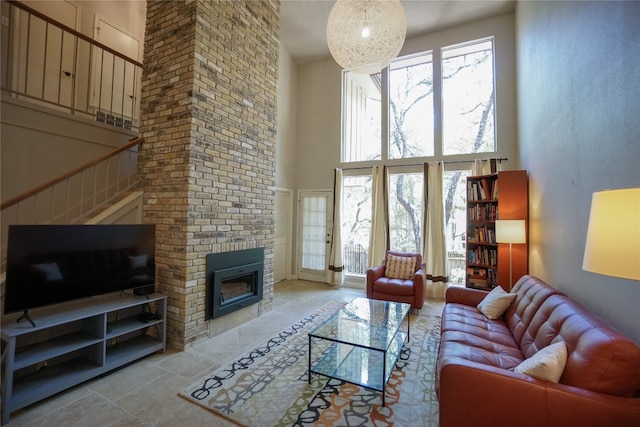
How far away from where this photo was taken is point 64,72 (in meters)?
4.01

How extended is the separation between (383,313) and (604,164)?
7.22 ft

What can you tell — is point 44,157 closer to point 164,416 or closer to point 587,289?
point 164,416

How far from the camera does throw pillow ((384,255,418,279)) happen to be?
4441 millimetres

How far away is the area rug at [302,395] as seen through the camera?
6.36 ft

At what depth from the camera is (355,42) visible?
2713 mm

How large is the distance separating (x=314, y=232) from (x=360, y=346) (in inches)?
156

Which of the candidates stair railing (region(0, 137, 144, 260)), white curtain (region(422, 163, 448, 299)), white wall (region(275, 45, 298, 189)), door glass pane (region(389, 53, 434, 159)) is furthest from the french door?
stair railing (region(0, 137, 144, 260))

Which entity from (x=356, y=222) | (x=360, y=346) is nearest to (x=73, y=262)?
(x=360, y=346)

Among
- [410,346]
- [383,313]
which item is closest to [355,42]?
[383,313]

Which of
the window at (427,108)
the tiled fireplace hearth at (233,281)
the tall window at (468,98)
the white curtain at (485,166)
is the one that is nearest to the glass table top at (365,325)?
the tiled fireplace hearth at (233,281)

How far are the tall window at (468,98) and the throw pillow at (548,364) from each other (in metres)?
3.99

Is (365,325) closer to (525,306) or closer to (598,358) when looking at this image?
(525,306)

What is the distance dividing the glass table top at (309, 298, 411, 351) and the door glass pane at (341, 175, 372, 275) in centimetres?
238

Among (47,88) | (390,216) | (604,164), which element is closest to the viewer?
(604,164)
